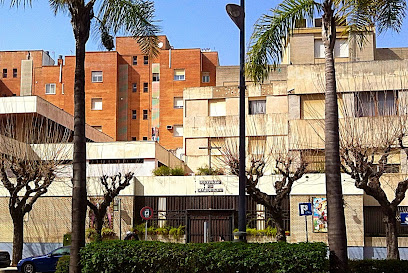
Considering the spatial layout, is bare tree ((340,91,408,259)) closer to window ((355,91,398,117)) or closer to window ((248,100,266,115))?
window ((355,91,398,117))

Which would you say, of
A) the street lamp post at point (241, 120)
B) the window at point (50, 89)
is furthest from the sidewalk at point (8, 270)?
the window at point (50, 89)

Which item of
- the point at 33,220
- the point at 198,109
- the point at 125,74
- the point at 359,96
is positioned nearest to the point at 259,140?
the point at 198,109

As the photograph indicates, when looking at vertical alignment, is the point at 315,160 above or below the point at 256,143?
below

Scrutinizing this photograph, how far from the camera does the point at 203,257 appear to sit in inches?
616

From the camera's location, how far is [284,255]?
14961 mm

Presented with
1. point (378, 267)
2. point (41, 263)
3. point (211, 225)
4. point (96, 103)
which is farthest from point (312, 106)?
point (96, 103)

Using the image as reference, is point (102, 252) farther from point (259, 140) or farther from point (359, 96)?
point (259, 140)

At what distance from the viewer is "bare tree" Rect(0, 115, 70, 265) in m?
30.8

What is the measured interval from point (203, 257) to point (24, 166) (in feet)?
57.8

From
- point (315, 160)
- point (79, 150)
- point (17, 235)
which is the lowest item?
point (17, 235)

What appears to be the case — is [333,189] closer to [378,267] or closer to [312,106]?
[378,267]

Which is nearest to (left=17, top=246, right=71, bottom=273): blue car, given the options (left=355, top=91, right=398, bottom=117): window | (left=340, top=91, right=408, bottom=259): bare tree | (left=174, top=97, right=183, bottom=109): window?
(left=340, top=91, right=408, bottom=259): bare tree

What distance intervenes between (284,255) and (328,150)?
8.57 ft

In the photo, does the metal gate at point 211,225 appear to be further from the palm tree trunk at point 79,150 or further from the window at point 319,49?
the window at point 319,49
